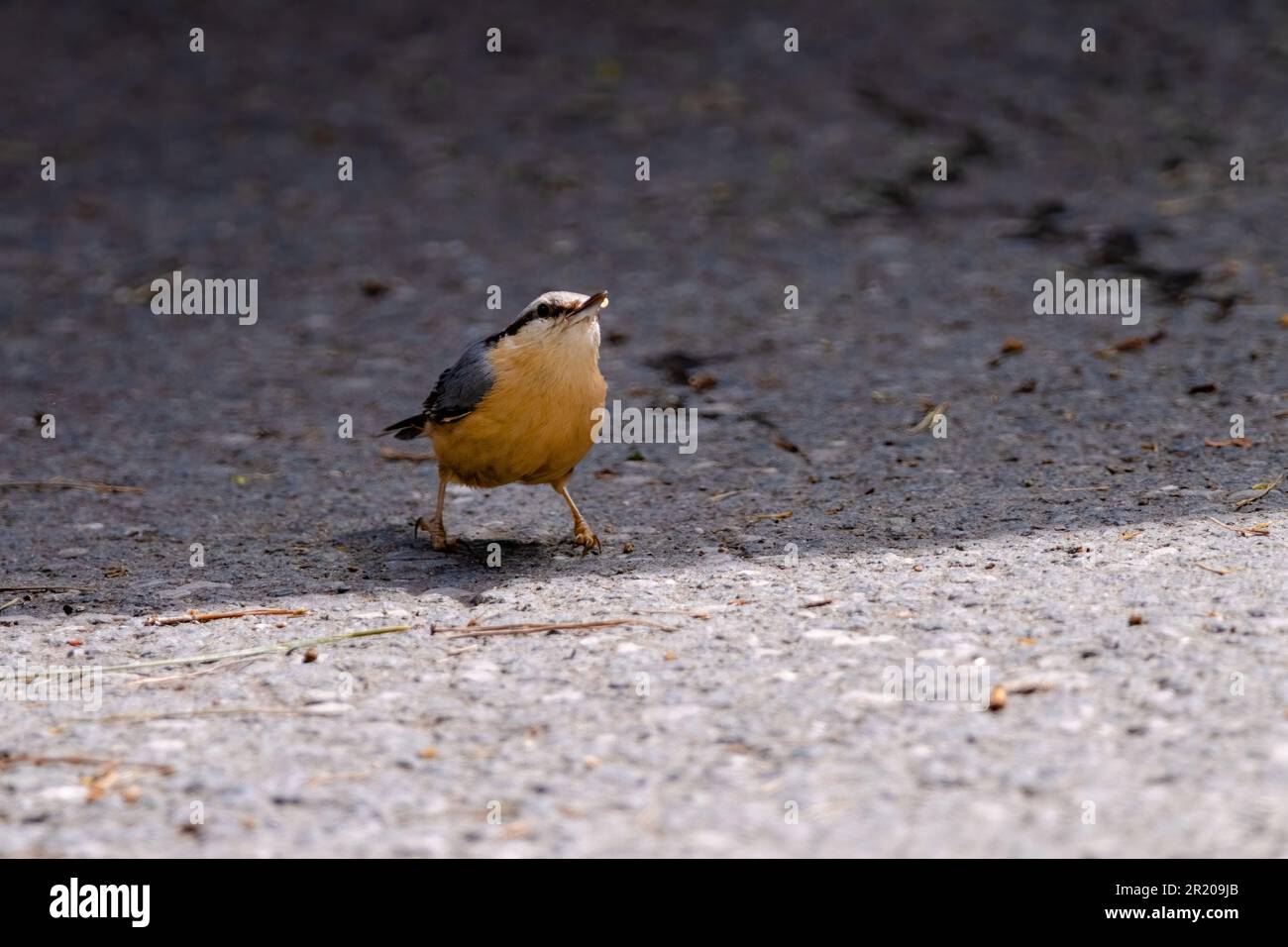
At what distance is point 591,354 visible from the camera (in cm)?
555

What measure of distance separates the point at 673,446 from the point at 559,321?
1.78 m

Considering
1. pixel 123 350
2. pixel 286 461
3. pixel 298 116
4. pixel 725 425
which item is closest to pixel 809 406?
pixel 725 425

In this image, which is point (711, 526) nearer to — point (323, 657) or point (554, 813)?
point (323, 657)

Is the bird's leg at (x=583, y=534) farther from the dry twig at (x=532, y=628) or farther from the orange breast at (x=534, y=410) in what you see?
the dry twig at (x=532, y=628)

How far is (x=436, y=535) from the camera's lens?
585cm

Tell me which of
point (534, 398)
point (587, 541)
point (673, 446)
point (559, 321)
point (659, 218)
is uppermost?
point (659, 218)

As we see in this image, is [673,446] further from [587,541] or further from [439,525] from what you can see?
[439,525]

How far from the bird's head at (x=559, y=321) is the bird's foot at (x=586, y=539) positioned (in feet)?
2.43

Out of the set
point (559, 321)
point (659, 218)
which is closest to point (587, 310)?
point (559, 321)

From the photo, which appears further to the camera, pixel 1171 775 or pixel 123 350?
pixel 123 350

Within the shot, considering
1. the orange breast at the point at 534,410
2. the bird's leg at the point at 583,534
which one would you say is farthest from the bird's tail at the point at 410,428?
the bird's leg at the point at 583,534

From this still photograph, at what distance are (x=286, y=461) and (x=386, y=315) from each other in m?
2.26

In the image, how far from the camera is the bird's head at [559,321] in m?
5.49

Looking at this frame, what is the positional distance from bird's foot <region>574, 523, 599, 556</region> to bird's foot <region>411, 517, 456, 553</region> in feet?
1.73
